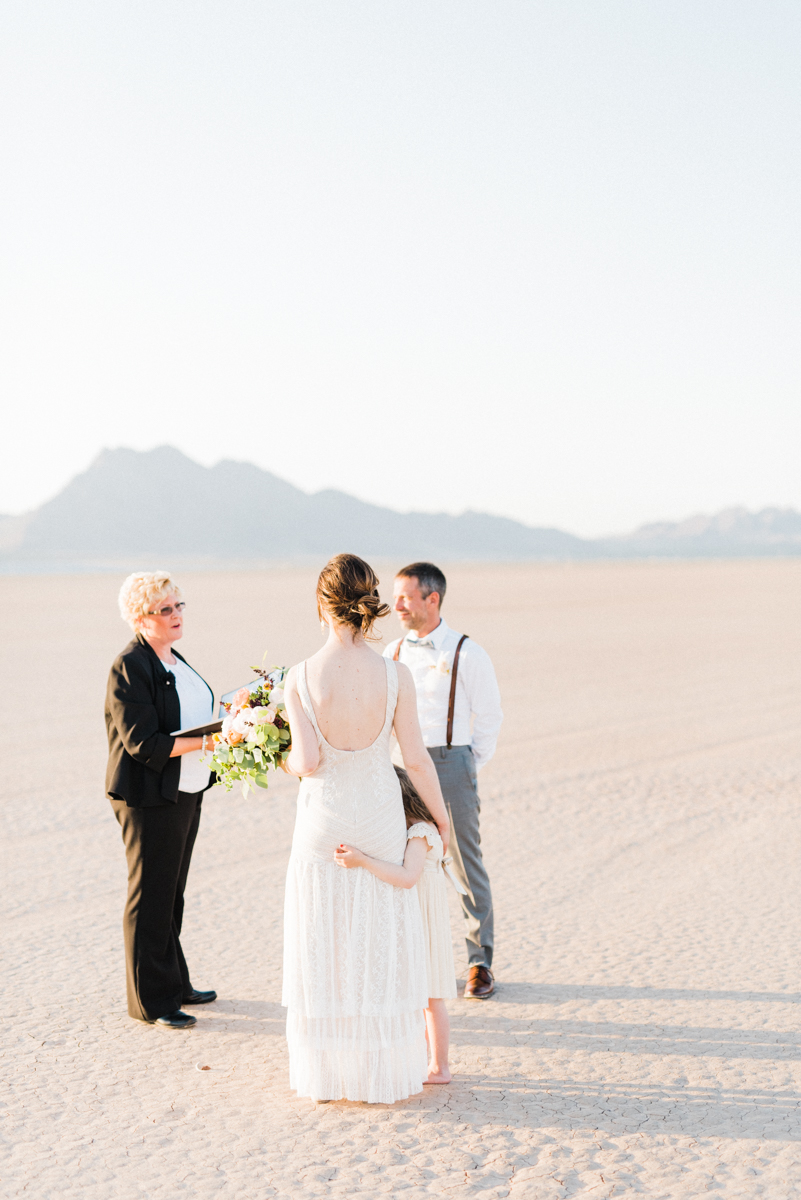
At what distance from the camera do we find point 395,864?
4008 mm

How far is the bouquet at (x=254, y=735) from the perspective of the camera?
408 centimetres

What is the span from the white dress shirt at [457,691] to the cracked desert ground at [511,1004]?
1278mm

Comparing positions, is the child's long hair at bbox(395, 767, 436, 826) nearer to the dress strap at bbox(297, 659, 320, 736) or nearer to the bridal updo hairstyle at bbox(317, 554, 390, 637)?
the dress strap at bbox(297, 659, 320, 736)

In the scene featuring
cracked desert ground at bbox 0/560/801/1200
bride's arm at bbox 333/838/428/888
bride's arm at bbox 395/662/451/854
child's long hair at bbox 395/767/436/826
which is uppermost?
bride's arm at bbox 395/662/451/854

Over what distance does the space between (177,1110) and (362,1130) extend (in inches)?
28.8

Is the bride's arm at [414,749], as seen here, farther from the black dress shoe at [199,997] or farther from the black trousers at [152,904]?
the black dress shoe at [199,997]

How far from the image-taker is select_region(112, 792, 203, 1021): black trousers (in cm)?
481

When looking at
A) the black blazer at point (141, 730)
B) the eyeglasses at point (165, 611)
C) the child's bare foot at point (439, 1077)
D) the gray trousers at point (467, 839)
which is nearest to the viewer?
the child's bare foot at point (439, 1077)

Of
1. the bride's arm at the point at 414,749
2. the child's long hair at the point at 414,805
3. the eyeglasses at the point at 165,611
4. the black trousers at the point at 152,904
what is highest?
the eyeglasses at the point at 165,611

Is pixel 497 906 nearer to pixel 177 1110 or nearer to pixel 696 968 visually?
pixel 696 968

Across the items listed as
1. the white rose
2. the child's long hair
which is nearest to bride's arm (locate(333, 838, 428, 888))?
the child's long hair

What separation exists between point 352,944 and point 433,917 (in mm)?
406

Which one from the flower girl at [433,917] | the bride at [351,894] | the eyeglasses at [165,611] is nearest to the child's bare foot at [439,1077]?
the flower girl at [433,917]

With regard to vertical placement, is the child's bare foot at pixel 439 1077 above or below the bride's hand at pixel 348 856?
below
